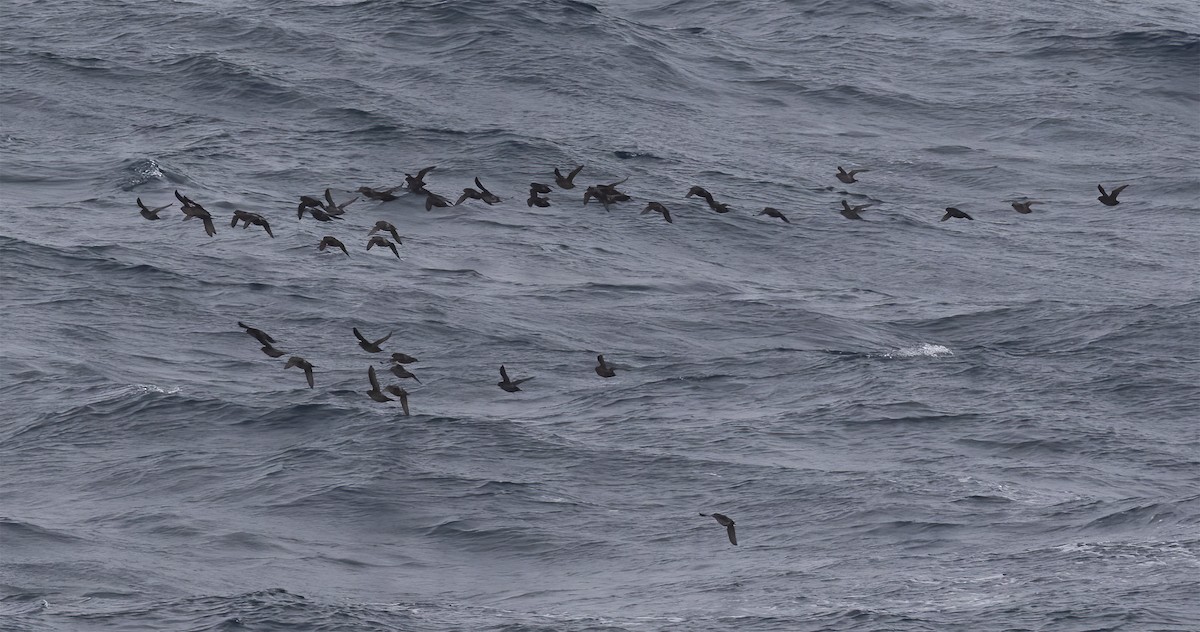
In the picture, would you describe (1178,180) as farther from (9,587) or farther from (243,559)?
→ (9,587)

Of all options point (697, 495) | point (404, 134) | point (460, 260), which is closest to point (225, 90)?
point (404, 134)

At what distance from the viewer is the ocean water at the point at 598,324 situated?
4344cm

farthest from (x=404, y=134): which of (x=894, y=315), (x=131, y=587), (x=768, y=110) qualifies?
(x=131, y=587)

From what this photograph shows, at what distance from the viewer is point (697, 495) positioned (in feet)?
154

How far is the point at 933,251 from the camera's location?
60094 millimetres

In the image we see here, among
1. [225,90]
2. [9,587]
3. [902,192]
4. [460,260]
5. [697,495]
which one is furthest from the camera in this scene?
[225,90]

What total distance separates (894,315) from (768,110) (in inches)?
622

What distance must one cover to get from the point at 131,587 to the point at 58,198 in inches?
817

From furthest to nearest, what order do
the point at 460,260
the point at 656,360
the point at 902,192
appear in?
the point at 902,192 < the point at 460,260 < the point at 656,360

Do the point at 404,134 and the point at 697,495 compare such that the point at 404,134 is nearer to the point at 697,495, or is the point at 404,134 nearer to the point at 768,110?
the point at 768,110

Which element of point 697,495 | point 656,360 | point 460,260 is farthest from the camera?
point 460,260

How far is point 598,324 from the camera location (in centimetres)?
5453

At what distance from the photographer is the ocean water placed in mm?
43438

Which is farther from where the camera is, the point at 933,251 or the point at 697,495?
the point at 933,251
